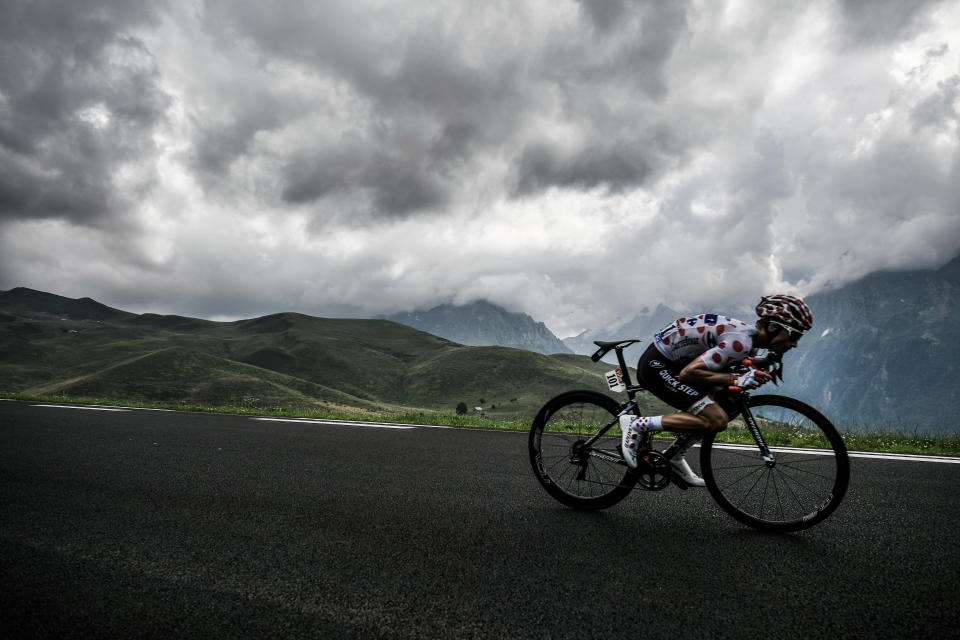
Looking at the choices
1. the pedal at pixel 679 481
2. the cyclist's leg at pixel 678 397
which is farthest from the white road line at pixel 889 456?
the pedal at pixel 679 481

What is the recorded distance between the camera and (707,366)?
13.8 feet

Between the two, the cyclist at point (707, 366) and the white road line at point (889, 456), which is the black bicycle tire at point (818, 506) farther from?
the white road line at point (889, 456)

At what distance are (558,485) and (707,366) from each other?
196 centimetres

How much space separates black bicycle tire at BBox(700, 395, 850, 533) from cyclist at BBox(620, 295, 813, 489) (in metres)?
0.16

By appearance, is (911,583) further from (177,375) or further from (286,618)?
(177,375)

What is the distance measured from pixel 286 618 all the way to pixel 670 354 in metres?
3.86

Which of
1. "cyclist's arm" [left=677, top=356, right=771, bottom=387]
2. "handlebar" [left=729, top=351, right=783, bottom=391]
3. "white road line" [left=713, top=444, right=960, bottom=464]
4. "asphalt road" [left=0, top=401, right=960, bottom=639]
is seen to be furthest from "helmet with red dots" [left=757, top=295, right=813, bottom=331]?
"white road line" [left=713, top=444, right=960, bottom=464]

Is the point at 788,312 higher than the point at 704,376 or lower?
higher

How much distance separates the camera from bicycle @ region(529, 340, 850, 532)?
164 inches

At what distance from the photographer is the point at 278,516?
429 cm

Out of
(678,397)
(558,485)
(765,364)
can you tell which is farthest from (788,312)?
(558,485)

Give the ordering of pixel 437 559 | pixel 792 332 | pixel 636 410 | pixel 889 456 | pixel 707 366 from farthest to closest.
A: pixel 889 456 < pixel 636 410 < pixel 707 366 < pixel 792 332 < pixel 437 559

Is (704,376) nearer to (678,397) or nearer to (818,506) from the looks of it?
(678,397)

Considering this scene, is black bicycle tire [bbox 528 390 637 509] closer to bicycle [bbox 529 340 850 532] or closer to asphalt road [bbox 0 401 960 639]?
bicycle [bbox 529 340 850 532]
